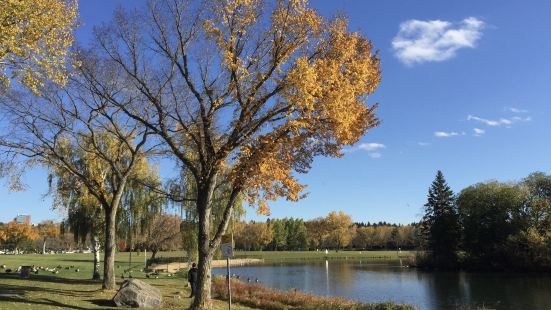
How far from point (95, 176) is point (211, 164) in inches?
480

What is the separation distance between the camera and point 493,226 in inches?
2618

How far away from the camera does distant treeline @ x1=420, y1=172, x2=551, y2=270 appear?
5944cm

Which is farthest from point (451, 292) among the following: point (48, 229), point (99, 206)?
point (48, 229)

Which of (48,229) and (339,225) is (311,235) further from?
(48,229)

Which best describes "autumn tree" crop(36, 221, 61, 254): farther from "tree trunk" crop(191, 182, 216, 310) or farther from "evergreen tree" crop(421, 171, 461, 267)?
"tree trunk" crop(191, 182, 216, 310)

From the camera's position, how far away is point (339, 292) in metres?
37.5

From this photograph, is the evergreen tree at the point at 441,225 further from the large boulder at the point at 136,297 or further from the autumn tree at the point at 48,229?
the autumn tree at the point at 48,229

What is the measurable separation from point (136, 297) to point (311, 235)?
138 meters

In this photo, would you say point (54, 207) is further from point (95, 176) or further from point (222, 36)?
point (222, 36)

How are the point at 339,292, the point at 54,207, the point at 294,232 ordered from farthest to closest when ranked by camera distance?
the point at 294,232 → the point at 339,292 → the point at 54,207

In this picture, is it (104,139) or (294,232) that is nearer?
(104,139)

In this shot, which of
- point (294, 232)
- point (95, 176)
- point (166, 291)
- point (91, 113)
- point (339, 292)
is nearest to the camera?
point (91, 113)

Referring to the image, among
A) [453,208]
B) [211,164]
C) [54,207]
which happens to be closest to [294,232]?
[453,208]

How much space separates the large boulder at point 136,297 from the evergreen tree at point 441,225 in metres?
61.3
